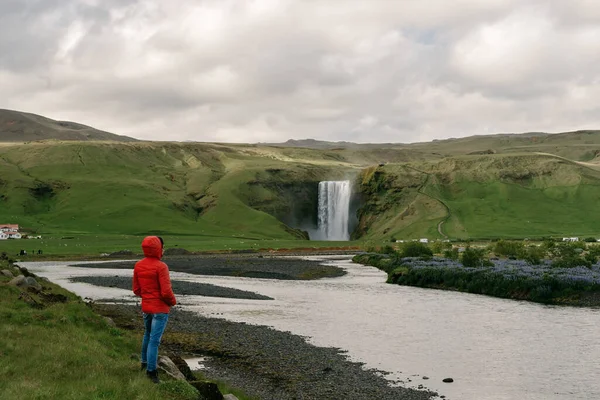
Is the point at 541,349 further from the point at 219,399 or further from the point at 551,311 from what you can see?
the point at 219,399

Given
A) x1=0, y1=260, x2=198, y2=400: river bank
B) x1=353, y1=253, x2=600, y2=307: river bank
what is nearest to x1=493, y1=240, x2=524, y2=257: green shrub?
x1=353, y1=253, x2=600, y2=307: river bank

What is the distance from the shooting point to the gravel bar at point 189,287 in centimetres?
5889

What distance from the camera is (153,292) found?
56.4 feet

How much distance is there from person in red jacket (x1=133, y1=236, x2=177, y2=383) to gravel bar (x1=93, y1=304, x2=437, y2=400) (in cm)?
660

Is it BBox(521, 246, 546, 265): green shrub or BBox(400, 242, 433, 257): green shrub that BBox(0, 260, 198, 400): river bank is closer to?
BBox(521, 246, 546, 265): green shrub

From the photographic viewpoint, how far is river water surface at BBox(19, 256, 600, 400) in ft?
84.7

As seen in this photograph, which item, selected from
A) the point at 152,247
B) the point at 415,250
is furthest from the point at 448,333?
the point at 415,250

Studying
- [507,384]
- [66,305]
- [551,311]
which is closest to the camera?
[507,384]

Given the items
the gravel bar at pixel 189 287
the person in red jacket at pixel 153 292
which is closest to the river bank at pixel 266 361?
the person in red jacket at pixel 153 292

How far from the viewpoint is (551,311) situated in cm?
4669

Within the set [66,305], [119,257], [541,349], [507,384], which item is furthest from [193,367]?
[119,257]

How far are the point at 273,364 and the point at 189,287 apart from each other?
39.2 meters

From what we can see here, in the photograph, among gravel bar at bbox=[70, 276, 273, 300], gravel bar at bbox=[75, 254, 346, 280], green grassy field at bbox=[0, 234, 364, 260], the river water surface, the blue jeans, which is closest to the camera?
the blue jeans

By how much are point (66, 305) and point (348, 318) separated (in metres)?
19.7
